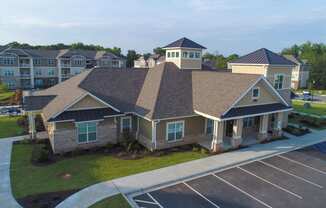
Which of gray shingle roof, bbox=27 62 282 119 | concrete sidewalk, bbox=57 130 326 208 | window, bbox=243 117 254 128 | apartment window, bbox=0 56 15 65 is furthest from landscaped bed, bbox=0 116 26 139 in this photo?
apartment window, bbox=0 56 15 65

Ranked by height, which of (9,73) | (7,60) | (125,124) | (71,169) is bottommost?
(71,169)

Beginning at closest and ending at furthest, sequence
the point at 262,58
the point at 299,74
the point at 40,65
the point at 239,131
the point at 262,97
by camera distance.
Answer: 1. the point at 239,131
2. the point at 262,97
3. the point at 262,58
4. the point at 40,65
5. the point at 299,74

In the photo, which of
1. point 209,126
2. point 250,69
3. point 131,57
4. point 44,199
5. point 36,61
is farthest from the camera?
point 131,57

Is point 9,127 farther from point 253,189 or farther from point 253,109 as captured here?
point 253,189

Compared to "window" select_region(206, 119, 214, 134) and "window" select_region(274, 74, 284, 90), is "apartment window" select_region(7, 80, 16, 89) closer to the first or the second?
"window" select_region(206, 119, 214, 134)

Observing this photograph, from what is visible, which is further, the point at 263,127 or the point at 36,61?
the point at 36,61

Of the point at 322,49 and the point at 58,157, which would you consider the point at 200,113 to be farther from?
the point at 322,49

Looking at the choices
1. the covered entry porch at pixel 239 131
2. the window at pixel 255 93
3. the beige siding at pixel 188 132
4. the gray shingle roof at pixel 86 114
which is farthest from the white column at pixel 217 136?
the gray shingle roof at pixel 86 114

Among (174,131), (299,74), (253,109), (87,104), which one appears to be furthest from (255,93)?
(299,74)

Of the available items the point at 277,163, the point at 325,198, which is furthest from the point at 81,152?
the point at 325,198
